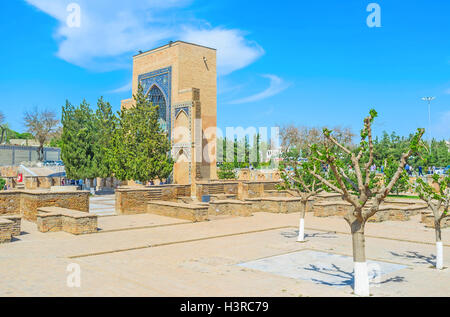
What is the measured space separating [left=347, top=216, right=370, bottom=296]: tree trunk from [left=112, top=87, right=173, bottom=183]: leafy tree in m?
17.4

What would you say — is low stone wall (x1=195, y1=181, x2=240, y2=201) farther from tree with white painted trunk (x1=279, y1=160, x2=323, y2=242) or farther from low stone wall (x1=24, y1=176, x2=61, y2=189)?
low stone wall (x1=24, y1=176, x2=61, y2=189)

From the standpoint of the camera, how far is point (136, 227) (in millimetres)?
13656

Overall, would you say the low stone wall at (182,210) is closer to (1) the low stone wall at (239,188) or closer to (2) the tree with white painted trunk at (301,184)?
(2) the tree with white painted trunk at (301,184)

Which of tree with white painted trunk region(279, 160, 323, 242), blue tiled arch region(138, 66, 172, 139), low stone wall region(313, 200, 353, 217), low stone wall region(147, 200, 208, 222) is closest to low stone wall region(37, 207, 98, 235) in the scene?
low stone wall region(147, 200, 208, 222)

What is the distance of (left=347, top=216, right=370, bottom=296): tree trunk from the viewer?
21.3 ft

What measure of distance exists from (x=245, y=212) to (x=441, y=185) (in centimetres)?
909

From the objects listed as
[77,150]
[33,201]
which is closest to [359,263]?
[33,201]

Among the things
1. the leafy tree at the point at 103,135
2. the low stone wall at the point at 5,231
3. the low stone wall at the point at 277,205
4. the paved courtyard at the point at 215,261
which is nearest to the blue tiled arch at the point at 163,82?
the leafy tree at the point at 103,135

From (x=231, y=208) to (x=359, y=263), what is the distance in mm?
11321

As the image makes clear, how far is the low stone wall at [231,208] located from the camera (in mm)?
17266

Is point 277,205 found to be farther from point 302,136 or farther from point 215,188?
point 302,136

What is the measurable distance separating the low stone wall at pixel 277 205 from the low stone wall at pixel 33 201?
318 inches
